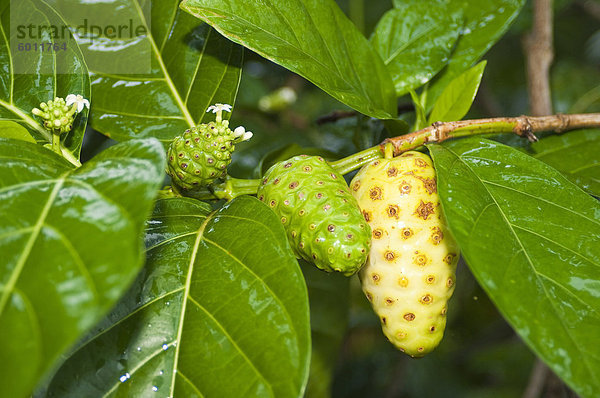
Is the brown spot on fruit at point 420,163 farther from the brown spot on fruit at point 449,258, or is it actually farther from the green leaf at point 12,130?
the green leaf at point 12,130

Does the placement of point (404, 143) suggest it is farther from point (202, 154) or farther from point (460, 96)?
point (202, 154)

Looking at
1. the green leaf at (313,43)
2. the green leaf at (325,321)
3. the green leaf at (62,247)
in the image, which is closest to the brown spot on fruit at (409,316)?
the green leaf at (313,43)

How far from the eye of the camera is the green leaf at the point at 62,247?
20.1 inches

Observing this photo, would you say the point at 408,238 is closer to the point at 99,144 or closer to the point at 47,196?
the point at 47,196

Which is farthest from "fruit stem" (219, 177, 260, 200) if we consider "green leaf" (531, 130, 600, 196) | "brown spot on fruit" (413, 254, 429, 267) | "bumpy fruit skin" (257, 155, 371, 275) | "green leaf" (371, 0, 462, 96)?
"green leaf" (531, 130, 600, 196)

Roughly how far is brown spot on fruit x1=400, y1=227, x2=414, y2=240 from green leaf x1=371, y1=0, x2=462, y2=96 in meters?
0.48

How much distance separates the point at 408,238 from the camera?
910 mm

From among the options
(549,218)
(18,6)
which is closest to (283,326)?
(549,218)

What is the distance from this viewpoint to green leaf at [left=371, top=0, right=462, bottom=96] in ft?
4.25

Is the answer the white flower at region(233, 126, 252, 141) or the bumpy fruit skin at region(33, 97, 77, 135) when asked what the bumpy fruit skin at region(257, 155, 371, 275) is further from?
the bumpy fruit skin at region(33, 97, 77, 135)

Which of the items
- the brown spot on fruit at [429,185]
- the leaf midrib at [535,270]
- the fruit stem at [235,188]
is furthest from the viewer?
the fruit stem at [235,188]

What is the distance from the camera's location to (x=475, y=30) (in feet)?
4.45

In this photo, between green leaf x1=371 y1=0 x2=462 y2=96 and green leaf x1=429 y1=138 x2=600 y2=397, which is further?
green leaf x1=371 y1=0 x2=462 y2=96

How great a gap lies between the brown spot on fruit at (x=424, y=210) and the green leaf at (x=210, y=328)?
250 mm
